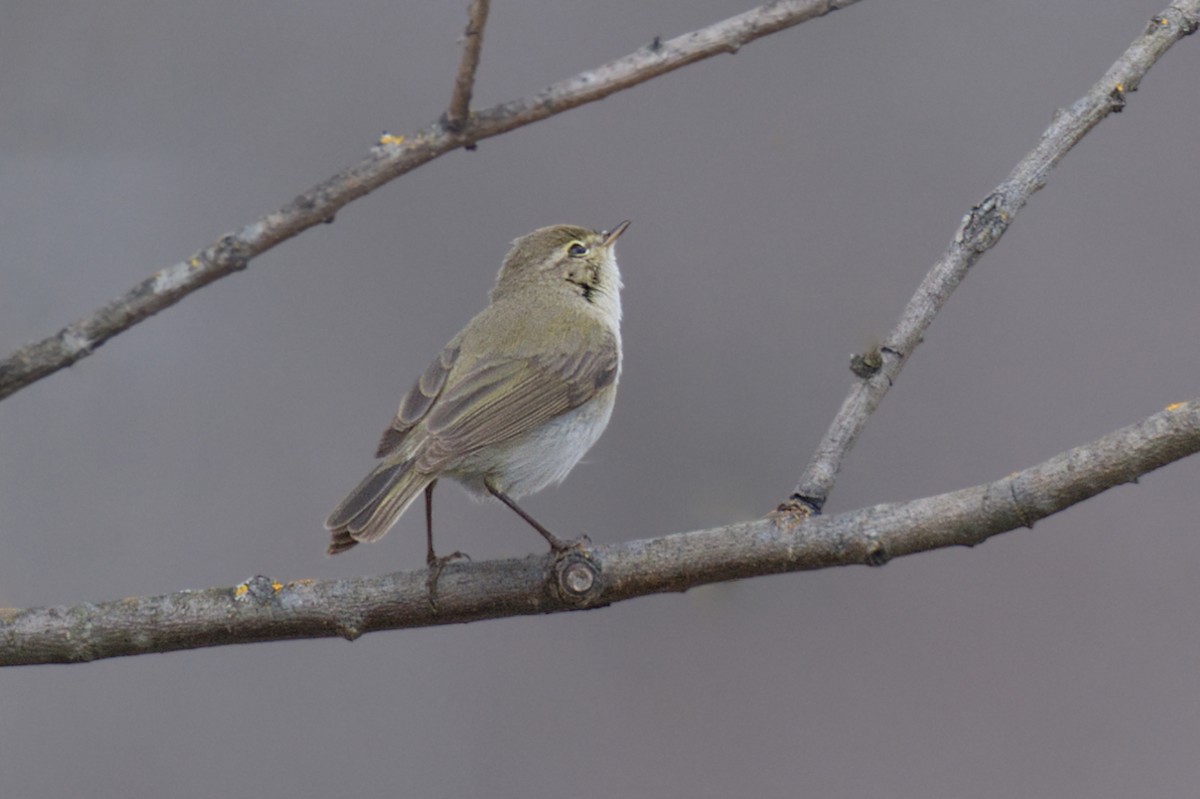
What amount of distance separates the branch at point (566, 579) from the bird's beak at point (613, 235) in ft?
4.16

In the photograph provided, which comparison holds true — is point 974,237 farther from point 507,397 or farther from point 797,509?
point 507,397

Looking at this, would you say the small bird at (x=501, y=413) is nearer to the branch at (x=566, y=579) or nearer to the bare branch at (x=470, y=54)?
the branch at (x=566, y=579)

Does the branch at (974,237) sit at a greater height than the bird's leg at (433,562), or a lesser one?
greater

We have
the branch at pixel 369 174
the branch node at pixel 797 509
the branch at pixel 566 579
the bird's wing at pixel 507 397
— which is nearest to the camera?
the branch at pixel 566 579

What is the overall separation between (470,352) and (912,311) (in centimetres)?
108

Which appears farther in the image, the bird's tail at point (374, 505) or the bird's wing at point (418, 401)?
the bird's wing at point (418, 401)

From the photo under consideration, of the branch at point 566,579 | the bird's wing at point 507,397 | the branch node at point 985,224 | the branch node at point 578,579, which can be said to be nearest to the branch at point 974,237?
the branch node at point 985,224

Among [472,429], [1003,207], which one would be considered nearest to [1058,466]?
[1003,207]

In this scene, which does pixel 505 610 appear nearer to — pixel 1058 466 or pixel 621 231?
pixel 1058 466

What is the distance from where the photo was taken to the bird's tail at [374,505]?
2225mm

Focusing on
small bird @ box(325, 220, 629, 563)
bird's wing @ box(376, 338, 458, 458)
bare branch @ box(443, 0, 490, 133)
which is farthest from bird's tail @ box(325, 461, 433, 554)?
bare branch @ box(443, 0, 490, 133)

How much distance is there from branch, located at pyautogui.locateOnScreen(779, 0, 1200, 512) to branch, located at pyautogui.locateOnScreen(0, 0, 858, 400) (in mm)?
479

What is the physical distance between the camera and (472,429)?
8.13 feet

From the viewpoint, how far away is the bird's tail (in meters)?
2.22
